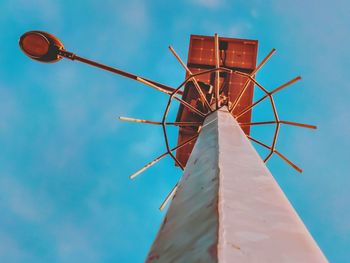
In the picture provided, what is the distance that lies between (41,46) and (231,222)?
4.95m

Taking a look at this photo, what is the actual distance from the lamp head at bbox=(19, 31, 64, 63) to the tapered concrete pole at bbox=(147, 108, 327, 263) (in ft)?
13.1

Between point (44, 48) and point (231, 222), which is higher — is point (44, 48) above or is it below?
above

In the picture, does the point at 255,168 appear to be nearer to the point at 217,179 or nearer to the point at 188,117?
the point at 217,179

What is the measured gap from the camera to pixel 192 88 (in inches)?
285

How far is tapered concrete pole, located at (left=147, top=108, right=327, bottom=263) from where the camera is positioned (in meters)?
1.39

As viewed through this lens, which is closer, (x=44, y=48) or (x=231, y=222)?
(x=231, y=222)

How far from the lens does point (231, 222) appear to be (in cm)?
158

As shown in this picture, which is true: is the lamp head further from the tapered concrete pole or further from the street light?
the tapered concrete pole

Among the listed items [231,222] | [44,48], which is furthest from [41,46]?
[231,222]

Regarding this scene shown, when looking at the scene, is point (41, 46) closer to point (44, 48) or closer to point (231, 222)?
point (44, 48)

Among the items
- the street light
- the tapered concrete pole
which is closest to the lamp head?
the street light

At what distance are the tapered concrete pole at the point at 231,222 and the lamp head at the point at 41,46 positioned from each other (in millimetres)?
3996

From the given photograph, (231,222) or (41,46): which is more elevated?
(41,46)

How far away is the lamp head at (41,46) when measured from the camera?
5.64m
